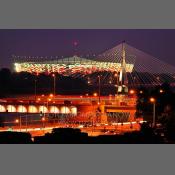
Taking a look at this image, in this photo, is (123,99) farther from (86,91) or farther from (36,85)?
(36,85)

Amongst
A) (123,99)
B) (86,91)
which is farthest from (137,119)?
(86,91)

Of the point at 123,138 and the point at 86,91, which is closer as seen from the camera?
the point at 123,138

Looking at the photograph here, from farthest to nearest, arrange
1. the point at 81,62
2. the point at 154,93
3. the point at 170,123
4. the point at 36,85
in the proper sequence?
1. the point at 36,85
2. the point at 81,62
3. the point at 154,93
4. the point at 170,123

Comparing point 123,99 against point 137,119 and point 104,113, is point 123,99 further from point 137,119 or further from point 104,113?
point 137,119

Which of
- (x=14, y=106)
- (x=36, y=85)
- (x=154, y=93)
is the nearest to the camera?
(x=154, y=93)

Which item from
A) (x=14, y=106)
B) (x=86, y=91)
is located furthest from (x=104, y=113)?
(x=86, y=91)

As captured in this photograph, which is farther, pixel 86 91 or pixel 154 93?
pixel 86 91

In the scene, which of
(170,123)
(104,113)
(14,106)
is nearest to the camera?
(170,123)

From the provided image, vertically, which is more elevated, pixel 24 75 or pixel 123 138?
pixel 24 75

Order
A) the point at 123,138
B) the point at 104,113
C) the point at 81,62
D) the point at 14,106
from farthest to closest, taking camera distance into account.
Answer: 1. the point at 81,62
2. the point at 14,106
3. the point at 104,113
4. the point at 123,138
